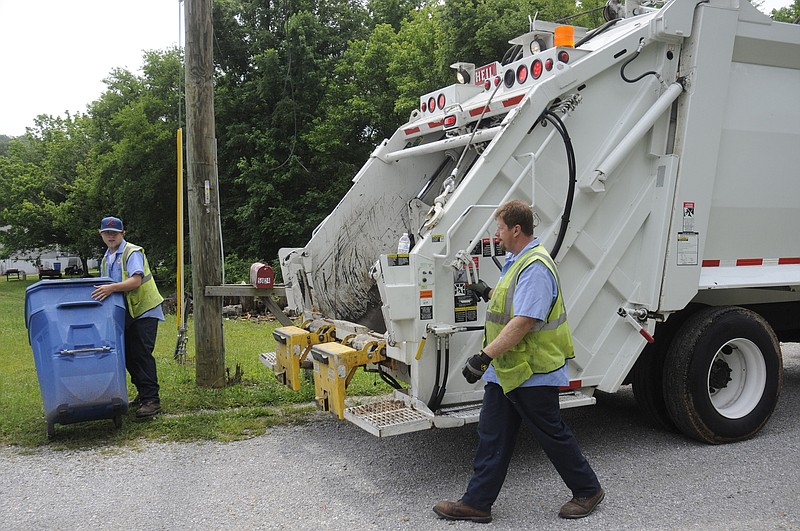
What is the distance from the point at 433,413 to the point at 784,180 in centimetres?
308

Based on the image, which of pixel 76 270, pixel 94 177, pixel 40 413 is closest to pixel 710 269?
pixel 40 413

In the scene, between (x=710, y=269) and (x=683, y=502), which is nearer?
(x=683, y=502)

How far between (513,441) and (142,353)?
3211 mm

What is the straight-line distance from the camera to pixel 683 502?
3725 millimetres

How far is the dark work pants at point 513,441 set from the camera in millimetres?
3455

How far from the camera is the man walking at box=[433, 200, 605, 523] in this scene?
3.40 meters

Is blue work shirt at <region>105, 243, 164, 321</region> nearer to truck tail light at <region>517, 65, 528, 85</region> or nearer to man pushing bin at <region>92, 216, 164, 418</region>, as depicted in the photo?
man pushing bin at <region>92, 216, 164, 418</region>

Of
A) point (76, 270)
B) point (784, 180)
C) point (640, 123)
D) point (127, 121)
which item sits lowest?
point (76, 270)

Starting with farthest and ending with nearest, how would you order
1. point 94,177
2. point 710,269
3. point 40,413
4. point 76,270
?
1. point 76,270
2. point 94,177
3. point 40,413
4. point 710,269

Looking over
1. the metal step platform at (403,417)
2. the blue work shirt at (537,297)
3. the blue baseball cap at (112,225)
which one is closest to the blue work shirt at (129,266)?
the blue baseball cap at (112,225)

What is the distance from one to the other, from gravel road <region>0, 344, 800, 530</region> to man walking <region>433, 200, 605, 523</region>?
0.14 meters

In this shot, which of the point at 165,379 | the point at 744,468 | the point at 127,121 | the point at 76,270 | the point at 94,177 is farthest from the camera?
the point at 76,270

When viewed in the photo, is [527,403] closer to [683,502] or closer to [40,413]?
[683,502]

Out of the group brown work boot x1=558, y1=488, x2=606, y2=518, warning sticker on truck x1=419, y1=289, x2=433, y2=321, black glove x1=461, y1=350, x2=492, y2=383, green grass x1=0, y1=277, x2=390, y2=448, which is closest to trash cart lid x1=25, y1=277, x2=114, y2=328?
green grass x1=0, y1=277, x2=390, y2=448
